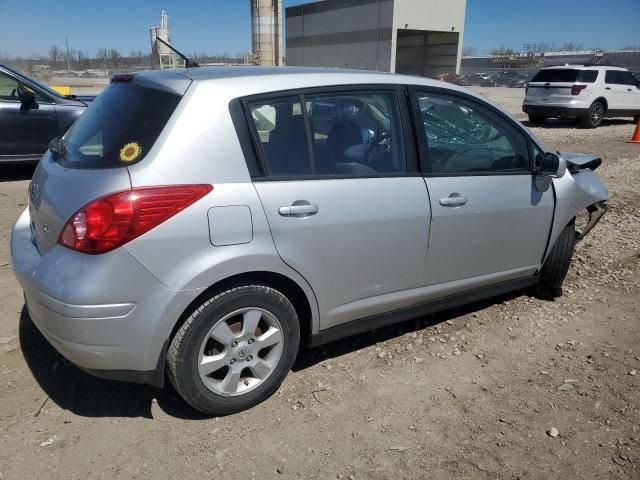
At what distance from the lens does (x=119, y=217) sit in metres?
2.18

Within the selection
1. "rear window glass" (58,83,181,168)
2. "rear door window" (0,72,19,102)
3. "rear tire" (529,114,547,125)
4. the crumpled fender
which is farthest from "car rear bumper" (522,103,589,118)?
"rear window glass" (58,83,181,168)

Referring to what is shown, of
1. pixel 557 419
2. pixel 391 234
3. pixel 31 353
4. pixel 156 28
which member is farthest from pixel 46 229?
pixel 156 28

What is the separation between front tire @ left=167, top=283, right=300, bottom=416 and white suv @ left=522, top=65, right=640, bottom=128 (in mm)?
15375

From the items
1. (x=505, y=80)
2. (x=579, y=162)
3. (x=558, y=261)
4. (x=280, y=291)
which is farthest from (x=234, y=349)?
(x=505, y=80)

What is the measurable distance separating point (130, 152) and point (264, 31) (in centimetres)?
4043

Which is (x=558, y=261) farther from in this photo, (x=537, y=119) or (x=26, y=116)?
(x=537, y=119)

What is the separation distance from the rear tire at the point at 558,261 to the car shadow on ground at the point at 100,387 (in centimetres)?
150

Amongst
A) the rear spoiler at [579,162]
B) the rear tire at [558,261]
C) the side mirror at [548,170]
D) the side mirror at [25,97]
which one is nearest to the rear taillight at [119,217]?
the side mirror at [548,170]

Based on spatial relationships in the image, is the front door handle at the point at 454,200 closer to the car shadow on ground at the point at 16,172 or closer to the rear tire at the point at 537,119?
the car shadow on ground at the point at 16,172

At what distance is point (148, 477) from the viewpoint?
230 cm

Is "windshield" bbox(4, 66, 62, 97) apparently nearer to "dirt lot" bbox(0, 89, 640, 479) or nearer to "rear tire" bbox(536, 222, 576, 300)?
"dirt lot" bbox(0, 89, 640, 479)

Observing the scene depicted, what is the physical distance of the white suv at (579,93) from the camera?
1544cm

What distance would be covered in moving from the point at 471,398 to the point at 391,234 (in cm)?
104

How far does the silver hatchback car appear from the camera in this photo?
2248 millimetres
